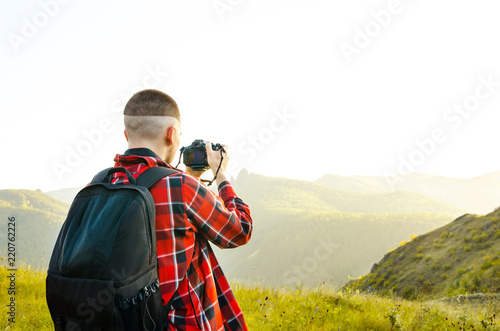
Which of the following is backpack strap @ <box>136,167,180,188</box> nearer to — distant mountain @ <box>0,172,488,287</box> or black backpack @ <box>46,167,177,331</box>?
black backpack @ <box>46,167,177,331</box>

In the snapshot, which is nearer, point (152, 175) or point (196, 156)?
point (152, 175)

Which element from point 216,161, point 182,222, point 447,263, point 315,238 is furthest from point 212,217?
point 315,238

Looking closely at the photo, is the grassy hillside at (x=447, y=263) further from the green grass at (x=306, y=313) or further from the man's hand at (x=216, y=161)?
the man's hand at (x=216, y=161)

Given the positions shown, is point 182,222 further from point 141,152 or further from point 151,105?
point 151,105

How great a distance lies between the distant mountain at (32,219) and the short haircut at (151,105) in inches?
3008

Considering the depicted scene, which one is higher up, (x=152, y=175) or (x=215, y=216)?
(x=152, y=175)

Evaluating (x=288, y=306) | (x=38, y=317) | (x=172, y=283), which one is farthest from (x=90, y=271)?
(x=288, y=306)

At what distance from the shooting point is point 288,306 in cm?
587

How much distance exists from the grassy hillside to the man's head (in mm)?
16376

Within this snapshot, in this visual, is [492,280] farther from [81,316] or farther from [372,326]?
[81,316]

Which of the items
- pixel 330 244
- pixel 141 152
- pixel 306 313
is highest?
pixel 141 152

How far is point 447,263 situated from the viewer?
73.6ft

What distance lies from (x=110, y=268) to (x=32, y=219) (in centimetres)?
13762

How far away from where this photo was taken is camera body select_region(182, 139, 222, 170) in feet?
7.77
